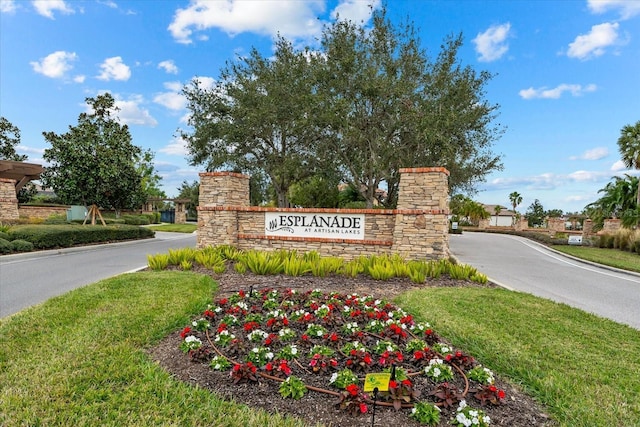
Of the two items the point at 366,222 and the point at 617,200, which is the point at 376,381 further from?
the point at 617,200

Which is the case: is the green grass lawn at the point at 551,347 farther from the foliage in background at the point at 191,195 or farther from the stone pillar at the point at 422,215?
the foliage in background at the point at 191,195

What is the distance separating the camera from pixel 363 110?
14.1 meters

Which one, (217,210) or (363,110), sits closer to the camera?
(217,210)

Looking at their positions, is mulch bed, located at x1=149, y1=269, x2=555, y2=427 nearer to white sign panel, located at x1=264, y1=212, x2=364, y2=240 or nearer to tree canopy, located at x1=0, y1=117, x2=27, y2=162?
white sign panel, located at x1=264, y1=212, x2=364, y2=240

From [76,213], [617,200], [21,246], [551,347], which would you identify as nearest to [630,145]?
[617,200]

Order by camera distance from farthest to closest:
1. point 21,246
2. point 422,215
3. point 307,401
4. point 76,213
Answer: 1. point 76,213
2. point 21,246
3. point 422,215
4. point 307,401

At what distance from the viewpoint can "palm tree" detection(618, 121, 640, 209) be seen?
869 inches

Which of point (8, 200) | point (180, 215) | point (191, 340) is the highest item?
point (8, 200)

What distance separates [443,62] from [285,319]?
13.9m

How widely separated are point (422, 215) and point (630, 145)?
2364cm

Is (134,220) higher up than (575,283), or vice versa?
(134,220)

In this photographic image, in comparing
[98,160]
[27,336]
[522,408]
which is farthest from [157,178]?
[522,408]

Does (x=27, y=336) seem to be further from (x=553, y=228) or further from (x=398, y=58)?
(x=553, y=228)

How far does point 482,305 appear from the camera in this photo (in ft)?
17.0
